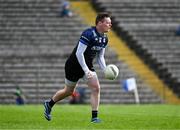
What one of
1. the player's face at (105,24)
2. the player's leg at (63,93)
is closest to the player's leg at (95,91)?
the player's leg at (63,93)

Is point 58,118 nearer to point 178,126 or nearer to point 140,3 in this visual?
point 178,126

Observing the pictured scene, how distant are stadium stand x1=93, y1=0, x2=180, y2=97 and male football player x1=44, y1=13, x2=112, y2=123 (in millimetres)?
17565

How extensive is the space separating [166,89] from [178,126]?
731 inches

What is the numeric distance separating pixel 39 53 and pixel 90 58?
17.7 m

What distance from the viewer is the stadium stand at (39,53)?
31203mm

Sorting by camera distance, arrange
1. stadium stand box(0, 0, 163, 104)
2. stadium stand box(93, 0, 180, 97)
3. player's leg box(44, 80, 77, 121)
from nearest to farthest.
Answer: player's leg box(44, 80, 77, 121)
stadium stand box(0, 0, 163, 104)
stadium stand box(93, 0, 180, 97)

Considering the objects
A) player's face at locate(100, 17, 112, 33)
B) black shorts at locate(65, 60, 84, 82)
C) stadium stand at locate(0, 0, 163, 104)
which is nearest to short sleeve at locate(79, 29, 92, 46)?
player's face at locate(100, 17, 112, 33)

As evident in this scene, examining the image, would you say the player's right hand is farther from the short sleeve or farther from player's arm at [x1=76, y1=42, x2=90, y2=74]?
the short sleeve

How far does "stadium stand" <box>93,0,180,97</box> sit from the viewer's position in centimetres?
3362

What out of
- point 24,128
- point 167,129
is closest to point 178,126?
point 167,129

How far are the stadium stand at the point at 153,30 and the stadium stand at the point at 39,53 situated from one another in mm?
1406

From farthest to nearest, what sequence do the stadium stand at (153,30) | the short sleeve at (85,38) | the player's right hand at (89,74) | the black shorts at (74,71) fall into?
the stadium stand at (153,30)
the black shorts at (74,71)
the short sleeve at (85,38)
the player's right hand at (89,74)

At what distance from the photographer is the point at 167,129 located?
13.3 metres

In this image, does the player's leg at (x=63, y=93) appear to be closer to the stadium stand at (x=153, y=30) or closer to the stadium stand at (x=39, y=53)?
the stadium stand at (x=39, y=53)
